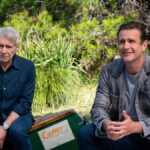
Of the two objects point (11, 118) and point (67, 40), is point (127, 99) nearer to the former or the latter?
point (11, 118)

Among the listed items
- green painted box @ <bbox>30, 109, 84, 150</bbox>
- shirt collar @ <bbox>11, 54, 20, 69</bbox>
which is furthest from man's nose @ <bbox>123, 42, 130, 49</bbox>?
shirt collar @ <bbox>11, 54, 20, 69</bbox>

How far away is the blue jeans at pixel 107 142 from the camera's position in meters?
3.18

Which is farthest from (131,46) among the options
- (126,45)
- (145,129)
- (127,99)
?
(145,129)

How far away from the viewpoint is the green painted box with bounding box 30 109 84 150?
12.4 ft

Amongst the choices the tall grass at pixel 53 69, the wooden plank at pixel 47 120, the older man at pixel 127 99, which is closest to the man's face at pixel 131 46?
the older man at pixel 127 99

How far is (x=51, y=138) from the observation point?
3.85m

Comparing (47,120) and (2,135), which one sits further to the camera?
(47,120)

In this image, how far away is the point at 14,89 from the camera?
3.73 meters

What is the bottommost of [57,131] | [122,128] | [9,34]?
[57,131]

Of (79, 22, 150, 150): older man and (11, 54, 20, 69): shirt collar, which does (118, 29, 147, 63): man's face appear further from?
(11, 54, 20, 69): shirt collar

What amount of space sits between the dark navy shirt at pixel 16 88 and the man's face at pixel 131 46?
963mm

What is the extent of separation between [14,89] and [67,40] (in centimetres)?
341

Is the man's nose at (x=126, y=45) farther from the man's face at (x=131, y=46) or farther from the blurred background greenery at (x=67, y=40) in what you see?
the blurred background greenery at (x=67, y=40)

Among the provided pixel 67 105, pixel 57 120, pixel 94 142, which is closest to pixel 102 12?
pixel 67 105
